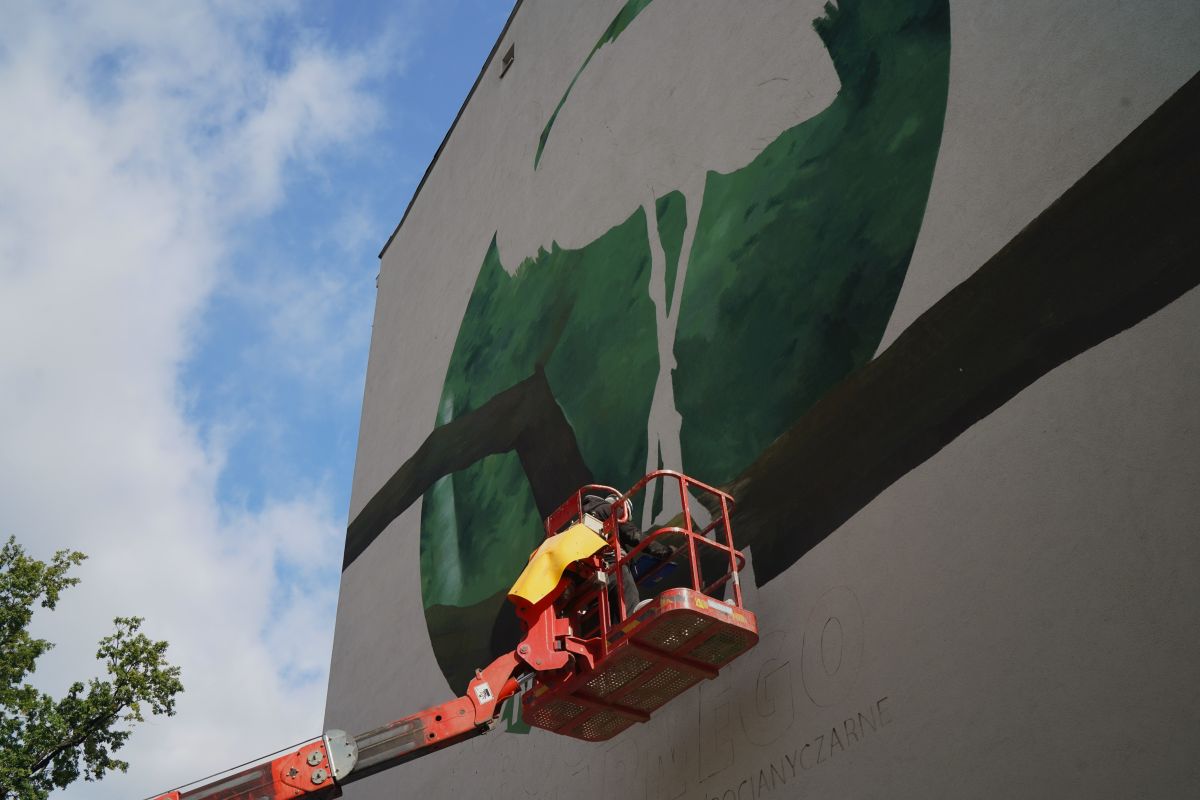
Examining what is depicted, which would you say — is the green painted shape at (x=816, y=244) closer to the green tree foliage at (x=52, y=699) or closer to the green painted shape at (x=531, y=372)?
the green painted shape at (x=531, y=372)

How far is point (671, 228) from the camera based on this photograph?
1212 centimetres

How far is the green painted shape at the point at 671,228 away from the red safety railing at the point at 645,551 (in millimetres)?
2518

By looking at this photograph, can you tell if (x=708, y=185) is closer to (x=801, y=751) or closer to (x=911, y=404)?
(x=911, y=404)

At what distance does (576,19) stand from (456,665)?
30.8 feet

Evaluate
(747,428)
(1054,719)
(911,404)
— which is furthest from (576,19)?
(1054,719)

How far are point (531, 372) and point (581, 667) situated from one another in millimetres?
6569

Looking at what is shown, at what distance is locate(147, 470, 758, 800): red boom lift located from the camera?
7875 mm

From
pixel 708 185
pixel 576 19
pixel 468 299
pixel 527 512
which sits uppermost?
pixel 576 19

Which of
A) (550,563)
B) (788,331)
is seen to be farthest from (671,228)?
(550,563)

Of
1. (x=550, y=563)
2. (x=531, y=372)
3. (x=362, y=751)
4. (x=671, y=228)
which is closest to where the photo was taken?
(x=362, y=751)

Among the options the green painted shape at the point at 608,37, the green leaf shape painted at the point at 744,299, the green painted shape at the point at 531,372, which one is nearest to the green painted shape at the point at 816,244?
the green leaf shape painted at the point at 744,299

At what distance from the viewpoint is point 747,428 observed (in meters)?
9.90

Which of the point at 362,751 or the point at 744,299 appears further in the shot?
the point at 744,299

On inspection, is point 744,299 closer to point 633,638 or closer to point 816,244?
point 816,244
